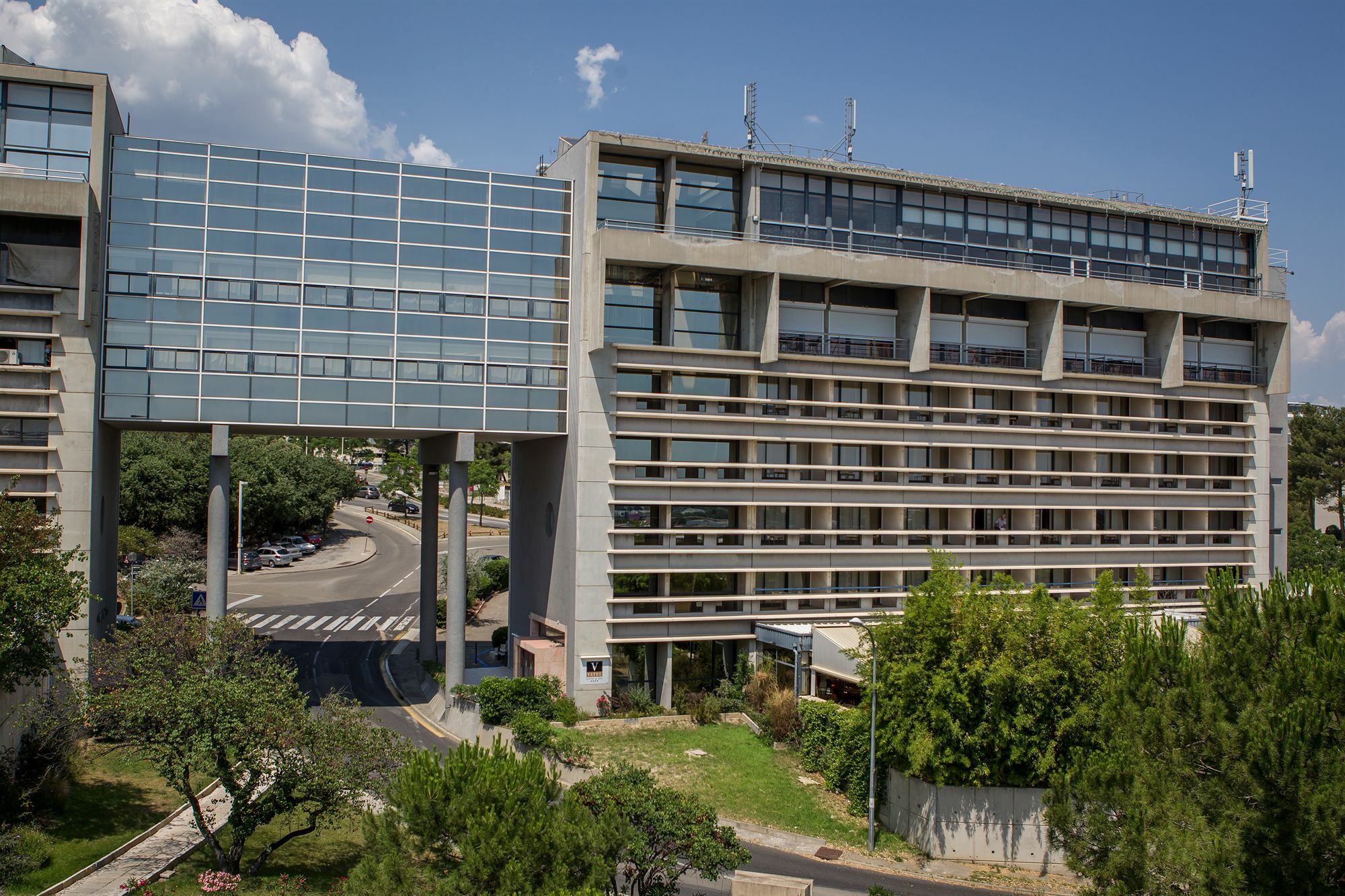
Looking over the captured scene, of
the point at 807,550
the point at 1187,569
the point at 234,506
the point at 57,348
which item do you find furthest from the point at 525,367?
the point at 234,506

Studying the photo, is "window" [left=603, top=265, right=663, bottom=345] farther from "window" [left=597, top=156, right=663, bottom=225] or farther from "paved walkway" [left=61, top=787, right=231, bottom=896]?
"paved walkway" [left=61, top=787, right=231, bottom=896]

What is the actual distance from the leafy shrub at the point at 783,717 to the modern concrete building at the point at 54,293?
2643 cm

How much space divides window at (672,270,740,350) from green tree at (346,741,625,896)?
27155 mm

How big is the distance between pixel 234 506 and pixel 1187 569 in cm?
7302

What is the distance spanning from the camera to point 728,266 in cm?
4378

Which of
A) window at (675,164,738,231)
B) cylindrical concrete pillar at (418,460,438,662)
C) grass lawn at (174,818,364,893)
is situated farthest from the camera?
cylindrical concrete pillar at (418,460,438,662)

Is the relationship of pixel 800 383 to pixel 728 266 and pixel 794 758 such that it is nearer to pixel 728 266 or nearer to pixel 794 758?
pixel 728 266

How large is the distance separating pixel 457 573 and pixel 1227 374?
1671 inches

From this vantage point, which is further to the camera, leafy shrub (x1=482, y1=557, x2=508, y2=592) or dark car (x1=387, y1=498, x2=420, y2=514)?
dark car (x1=387, y1=498, x2=420, y2=514)

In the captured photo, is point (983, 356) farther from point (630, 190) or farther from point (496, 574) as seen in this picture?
point (496, 574)

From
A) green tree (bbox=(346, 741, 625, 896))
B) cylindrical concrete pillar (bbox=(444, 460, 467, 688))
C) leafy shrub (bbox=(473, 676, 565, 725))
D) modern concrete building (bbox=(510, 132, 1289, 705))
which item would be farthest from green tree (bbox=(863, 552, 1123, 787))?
cylindrical concrete pillar (bbox=(444, 460, 467, 688))

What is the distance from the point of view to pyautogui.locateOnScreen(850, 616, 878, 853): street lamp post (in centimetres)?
3256

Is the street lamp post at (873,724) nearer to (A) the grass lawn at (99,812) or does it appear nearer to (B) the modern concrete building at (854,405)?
(B) the modern concrete building at (854,405)

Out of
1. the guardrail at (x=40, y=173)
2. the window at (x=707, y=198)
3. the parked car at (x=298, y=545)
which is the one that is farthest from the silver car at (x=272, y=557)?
the window at (x=707, y=198)
